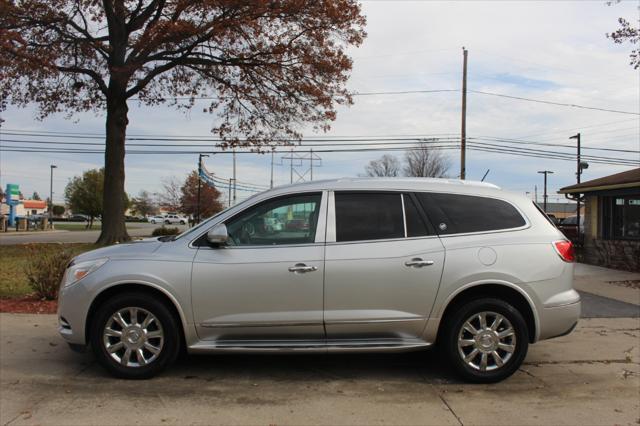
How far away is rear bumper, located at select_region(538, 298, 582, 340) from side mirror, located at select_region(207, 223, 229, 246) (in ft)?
9.54

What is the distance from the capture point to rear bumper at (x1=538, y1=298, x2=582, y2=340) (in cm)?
467

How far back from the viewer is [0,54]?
53.0ft

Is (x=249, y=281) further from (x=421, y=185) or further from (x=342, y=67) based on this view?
(x=342, y=67)

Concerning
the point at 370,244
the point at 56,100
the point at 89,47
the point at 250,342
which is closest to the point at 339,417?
the point at 250,342

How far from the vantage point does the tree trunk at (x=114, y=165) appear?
2003cm

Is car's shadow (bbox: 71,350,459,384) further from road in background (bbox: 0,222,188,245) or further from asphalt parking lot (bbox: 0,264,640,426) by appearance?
road in background (bbox: 0,222,188,245)

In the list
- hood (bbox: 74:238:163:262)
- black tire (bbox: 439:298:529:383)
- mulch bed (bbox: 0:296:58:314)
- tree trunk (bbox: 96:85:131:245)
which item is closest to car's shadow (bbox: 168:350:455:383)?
black tire (bbox: 439:298:529:383)

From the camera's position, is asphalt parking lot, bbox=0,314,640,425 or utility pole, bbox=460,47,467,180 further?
utility pole, bbox=460,47,467,180

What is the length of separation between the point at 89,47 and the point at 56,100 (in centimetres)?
297

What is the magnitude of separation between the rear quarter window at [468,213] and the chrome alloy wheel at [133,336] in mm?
2684

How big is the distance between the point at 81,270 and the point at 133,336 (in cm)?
77

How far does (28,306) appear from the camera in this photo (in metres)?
7.84

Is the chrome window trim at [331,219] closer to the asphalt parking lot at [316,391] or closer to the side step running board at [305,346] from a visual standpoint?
the side step running board at [305,346]

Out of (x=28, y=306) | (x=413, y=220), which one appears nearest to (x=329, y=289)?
(x=413, y=220)
